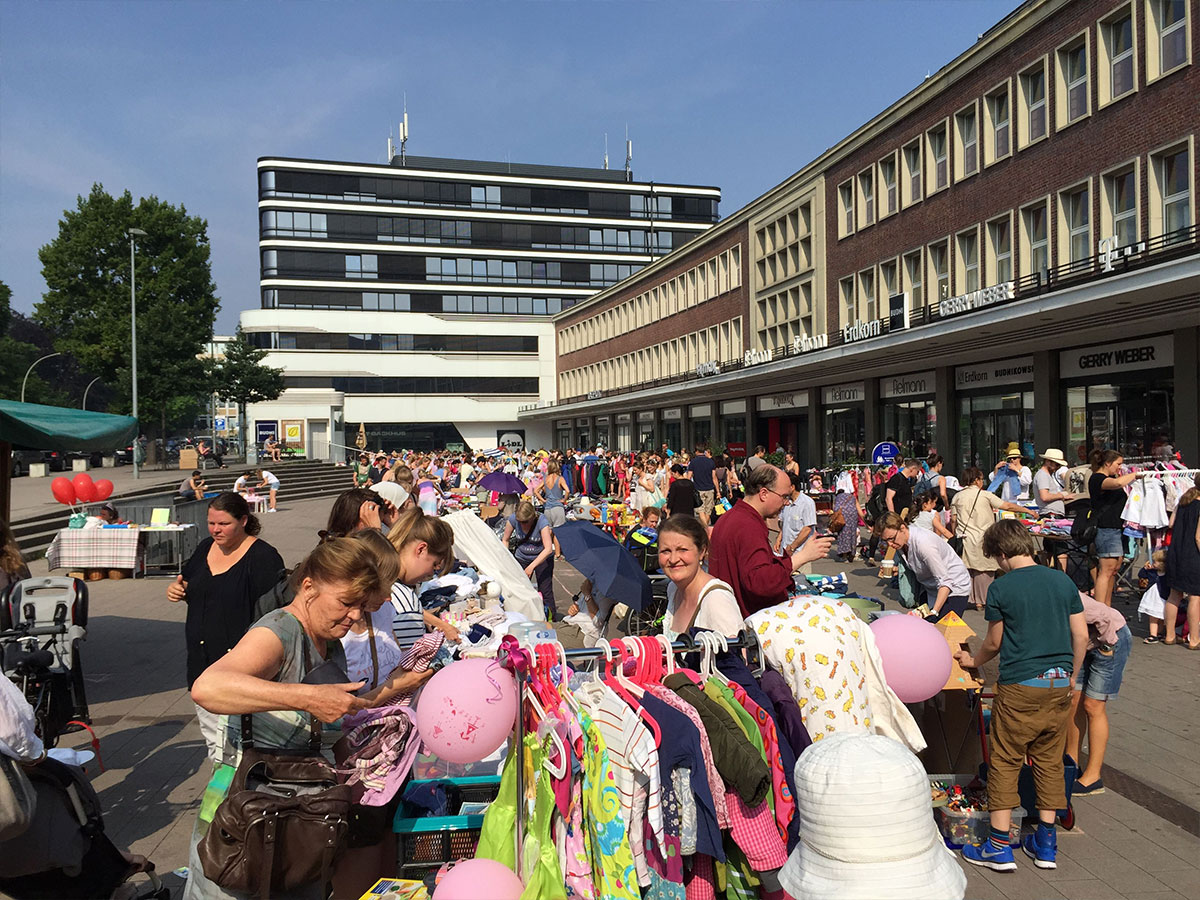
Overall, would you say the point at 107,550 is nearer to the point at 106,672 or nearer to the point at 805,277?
the point at 106,672

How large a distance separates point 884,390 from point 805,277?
7.56m

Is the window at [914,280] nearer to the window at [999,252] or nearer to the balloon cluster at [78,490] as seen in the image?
the window at [999,252]

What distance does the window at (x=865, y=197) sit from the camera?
31.2m

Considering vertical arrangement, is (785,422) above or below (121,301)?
below

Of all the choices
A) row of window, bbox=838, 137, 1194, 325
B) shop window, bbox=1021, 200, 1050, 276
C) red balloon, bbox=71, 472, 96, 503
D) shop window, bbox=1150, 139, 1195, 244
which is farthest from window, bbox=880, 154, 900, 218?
red balloon, bbox=71, 472, 96, 503

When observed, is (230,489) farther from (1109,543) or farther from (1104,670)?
(1104,670)

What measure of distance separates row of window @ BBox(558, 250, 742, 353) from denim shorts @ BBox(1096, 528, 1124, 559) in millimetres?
33290

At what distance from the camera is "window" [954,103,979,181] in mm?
25297

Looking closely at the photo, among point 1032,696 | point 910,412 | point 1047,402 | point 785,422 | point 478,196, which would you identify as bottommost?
point 1032,696

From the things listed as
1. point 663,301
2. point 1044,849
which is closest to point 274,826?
point 1044,849

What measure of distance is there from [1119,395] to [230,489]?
70.9 ft

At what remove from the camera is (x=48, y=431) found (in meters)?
7.53

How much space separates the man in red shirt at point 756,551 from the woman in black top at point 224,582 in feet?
8.88

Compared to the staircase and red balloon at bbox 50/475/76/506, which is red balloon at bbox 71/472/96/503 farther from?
the staircase
